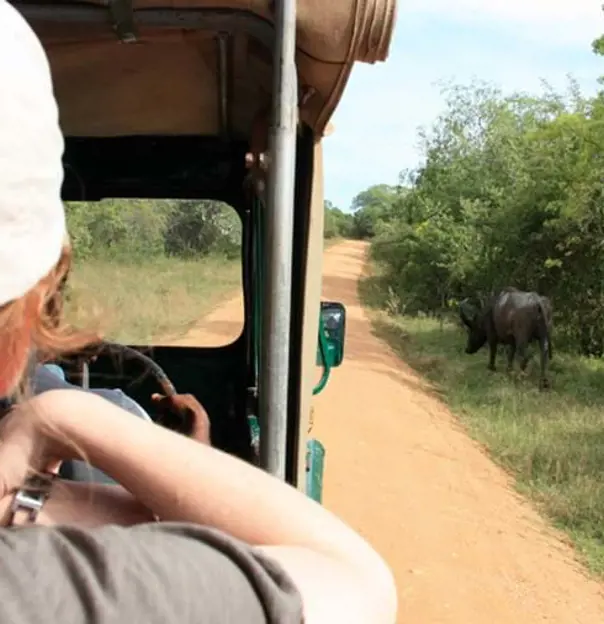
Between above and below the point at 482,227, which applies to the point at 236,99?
above

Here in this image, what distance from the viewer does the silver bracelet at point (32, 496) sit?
3.61ft

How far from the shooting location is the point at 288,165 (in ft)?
6.22

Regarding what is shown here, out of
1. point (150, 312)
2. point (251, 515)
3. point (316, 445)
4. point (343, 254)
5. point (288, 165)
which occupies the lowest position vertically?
point (343, 254)

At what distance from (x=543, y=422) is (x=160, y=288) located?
6460 millimetres

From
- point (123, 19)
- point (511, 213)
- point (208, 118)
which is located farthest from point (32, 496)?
point (511, 213)

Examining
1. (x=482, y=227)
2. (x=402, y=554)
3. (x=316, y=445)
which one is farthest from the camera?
(x=482, y=227)

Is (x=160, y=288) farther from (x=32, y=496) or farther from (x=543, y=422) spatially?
(x=543, y=422)

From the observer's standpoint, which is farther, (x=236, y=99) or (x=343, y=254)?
(x=343, y=254)

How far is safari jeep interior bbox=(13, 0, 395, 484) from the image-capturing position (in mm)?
1900

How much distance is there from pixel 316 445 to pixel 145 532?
8.41 ft

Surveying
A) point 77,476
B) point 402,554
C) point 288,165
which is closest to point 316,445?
point 288,165

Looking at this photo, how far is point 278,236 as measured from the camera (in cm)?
189

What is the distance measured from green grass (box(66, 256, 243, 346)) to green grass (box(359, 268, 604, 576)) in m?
3.30

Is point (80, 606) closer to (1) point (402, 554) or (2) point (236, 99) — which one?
(2) point (236, 99)
